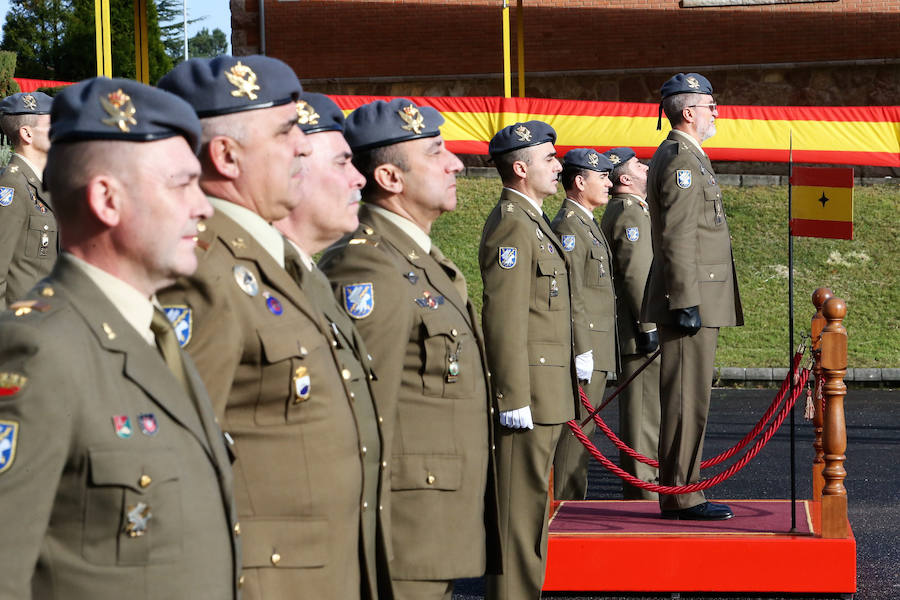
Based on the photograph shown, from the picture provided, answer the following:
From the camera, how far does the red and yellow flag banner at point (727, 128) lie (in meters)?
17.6

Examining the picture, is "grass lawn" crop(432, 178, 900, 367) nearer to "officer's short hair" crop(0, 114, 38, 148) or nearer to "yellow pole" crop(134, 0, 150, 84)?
"yellow pole" crop(134, 0, 150, 84)

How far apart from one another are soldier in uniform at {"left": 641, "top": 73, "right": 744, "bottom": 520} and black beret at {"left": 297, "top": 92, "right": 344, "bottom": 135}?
10.7ft

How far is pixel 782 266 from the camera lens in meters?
16.0

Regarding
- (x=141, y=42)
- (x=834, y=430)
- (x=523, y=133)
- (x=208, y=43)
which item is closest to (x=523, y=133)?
(x=523, y=133)

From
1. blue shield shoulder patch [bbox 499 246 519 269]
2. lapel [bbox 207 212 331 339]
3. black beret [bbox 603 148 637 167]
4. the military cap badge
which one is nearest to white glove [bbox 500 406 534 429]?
blue shield shoulder patch [bbox 499 246 519 269]

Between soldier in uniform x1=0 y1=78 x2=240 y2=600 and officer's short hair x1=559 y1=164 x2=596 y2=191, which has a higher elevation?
officer's short hair x1=559 y1=164 x2=596 y2=191

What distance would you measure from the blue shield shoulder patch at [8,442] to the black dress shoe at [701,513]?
4931mm

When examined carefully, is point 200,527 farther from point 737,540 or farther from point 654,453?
point 654,453

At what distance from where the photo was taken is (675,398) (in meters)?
6.43

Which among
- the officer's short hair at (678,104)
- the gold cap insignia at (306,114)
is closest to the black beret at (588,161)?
the officer's short hair at (678,104)

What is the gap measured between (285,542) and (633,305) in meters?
6.25

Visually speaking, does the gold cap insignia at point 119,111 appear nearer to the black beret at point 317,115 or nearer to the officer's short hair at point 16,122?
the black beret at point 317,115

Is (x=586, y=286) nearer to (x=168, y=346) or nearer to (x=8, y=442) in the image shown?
(x=168, y=346)

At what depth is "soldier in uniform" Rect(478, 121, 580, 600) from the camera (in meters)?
5.02
